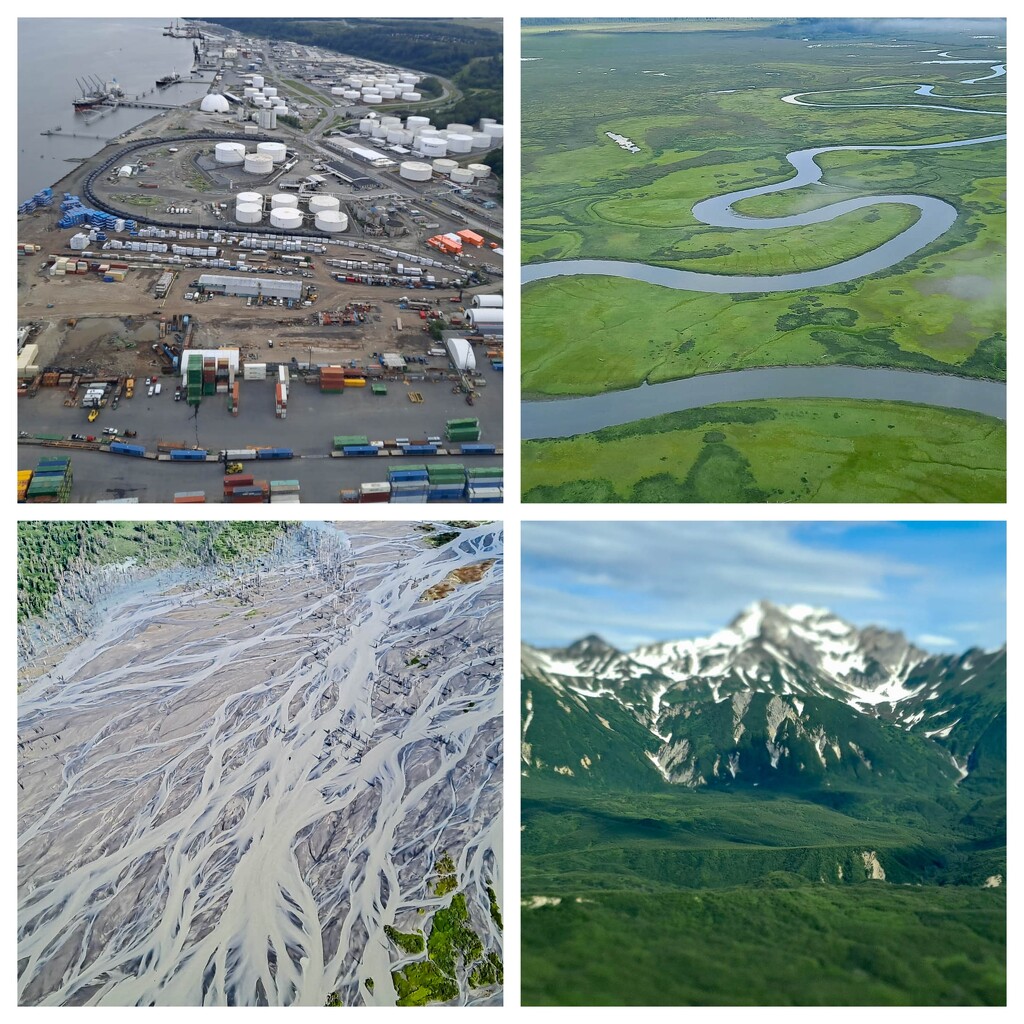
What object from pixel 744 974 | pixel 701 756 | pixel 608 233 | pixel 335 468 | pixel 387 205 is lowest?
pixel 744 974

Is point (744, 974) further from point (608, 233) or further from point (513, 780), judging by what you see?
point (608, 233)

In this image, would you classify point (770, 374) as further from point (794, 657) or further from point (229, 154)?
point (229, 154)

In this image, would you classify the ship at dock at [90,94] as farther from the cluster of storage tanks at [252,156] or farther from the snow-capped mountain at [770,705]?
the snow-capped mountain at [770,705]

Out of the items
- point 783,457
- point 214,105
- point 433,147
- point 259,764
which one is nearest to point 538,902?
point 259,764

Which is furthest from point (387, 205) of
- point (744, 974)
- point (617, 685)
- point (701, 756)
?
point (744, 974)

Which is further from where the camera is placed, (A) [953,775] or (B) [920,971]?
(A) [953,775]
